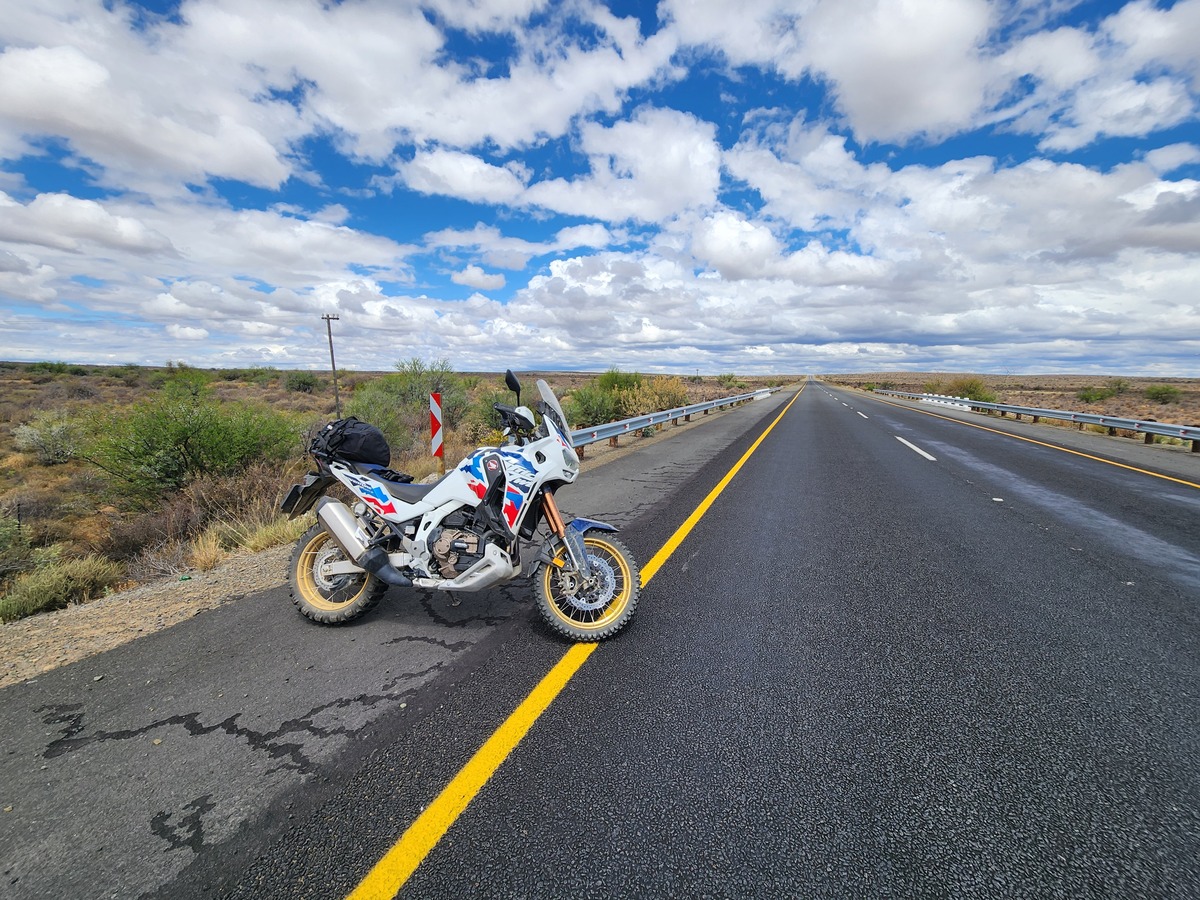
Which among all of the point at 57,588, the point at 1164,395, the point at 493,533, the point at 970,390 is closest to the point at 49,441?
the point at 57,588

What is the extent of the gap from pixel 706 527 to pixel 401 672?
3.79 m

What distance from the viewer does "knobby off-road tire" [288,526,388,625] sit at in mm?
3773

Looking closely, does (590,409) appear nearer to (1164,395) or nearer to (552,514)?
(552,514)

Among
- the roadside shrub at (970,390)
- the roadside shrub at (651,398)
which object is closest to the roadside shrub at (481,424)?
the roadside shrub at (651,398)

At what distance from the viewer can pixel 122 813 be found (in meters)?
2.13

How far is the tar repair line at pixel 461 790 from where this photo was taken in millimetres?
1797

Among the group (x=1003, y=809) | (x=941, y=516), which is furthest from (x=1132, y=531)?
(x=1003, y=809)

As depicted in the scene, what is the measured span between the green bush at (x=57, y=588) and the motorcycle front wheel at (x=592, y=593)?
449cm

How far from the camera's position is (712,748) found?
2434 mm

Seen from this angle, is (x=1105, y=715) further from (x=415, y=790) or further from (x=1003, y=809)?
(x=415, y=790)

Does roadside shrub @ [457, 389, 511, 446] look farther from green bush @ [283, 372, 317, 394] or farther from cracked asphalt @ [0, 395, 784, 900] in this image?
green bush @ [283, 372, 317, 394]

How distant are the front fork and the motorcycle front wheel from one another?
0.27 ft

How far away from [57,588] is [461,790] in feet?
16.5

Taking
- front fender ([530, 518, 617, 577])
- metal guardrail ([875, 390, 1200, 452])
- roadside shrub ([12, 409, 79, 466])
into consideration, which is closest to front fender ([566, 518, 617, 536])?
front fender ([530, 518, 617, 577])
